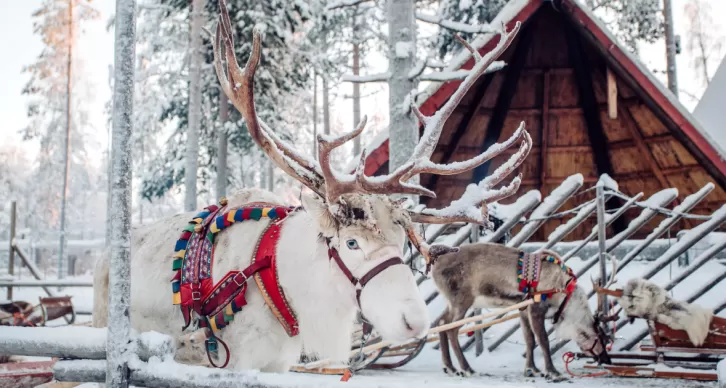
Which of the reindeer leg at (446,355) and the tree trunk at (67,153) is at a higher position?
the tree trunk at (67,153)

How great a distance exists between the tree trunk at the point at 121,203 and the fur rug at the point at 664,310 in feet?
19.1

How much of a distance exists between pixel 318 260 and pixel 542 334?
4.33 m

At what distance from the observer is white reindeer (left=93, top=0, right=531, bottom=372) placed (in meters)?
2.87

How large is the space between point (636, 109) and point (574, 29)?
6.14 ft

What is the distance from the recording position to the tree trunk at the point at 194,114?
38.5ft

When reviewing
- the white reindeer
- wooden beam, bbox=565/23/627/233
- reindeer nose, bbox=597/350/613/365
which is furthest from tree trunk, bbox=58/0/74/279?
the white reindeer

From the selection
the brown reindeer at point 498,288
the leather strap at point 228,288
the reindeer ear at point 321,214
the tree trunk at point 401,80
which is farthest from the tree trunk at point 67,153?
the reindeer ear at point 321,214

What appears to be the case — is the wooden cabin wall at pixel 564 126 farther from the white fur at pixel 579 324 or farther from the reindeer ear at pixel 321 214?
the reindeer ear at pixel 321 214

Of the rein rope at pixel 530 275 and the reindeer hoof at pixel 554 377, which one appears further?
the rein rope at pixel 530 275

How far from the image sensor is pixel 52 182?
32.8 m

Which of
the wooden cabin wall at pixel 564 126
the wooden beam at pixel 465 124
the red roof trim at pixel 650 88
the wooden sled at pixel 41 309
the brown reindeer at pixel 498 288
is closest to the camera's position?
the brown reindeer at pixel 498 288

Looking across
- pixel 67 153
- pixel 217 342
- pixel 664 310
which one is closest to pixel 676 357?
pixel 664 310

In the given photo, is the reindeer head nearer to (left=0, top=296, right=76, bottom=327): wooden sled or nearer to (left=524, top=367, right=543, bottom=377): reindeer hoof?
(left=524, top=367, right=543, bottom=377): reindeer hoof

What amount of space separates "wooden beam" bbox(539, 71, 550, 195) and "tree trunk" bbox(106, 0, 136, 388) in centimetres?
981
